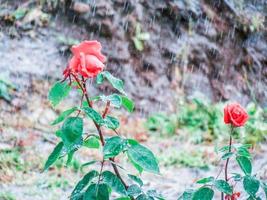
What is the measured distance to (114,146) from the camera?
151 centimetres

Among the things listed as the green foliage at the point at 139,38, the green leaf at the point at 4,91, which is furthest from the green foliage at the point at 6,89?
the green foliage at the point at 139,38

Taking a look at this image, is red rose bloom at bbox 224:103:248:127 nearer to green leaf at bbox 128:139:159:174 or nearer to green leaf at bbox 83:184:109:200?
green leaf at bbox 128:139:159:174

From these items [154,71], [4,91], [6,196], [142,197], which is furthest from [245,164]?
[154,71]

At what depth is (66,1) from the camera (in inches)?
272

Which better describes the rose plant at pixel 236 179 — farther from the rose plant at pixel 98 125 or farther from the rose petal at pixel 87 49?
the rose petal at pixel 87 49

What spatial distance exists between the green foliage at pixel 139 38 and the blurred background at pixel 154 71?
0.04 ft

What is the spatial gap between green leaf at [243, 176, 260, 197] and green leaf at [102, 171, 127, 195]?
39 cm

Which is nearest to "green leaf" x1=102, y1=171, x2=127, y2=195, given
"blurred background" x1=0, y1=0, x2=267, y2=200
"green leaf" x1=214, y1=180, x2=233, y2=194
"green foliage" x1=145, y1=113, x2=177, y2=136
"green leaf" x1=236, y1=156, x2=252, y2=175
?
"green leaf" x1=214, y1=180, x2=233, y2=194

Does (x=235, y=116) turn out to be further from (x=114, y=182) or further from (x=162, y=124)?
(x=162, y=124)

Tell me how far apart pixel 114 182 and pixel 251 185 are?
17.1 inches

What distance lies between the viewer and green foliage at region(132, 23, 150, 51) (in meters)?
7.06

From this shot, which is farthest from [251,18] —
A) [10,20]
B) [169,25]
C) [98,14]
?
[10,20]

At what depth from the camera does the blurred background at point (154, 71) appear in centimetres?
486

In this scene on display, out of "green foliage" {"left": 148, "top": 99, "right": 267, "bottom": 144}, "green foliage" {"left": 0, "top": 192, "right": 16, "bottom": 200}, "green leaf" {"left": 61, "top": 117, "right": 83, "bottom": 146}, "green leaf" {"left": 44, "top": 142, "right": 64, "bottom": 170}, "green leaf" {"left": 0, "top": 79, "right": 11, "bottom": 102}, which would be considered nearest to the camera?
"green leaf" {"left": 61, "top": 117, "right": 83, "bottom": 146}
